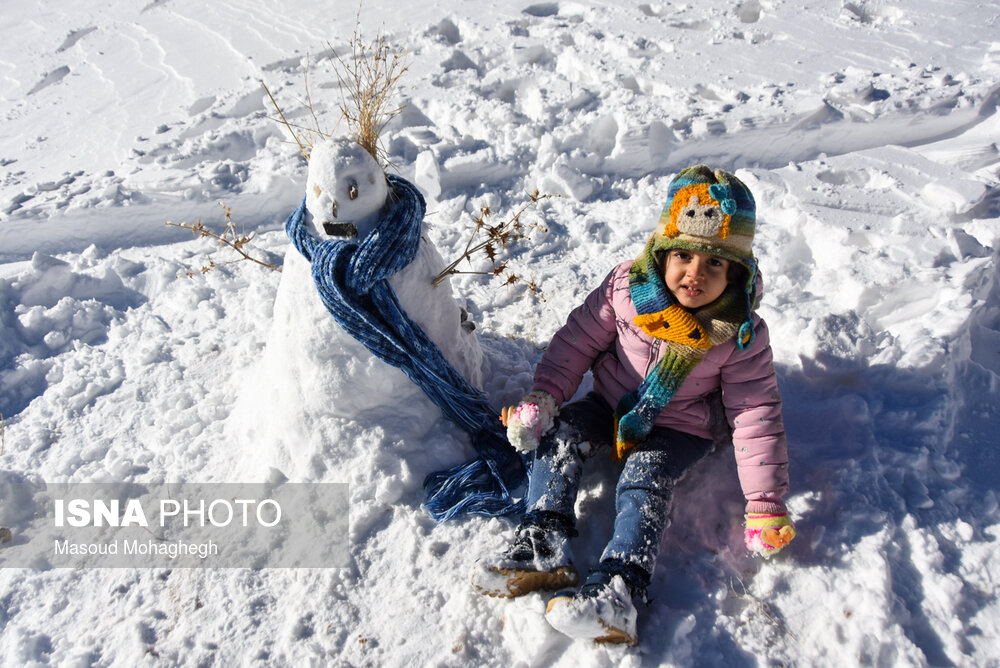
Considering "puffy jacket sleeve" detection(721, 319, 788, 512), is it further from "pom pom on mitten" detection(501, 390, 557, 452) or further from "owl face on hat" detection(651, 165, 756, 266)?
"pom pom on mitten" detection(501, 390, 557, 452)

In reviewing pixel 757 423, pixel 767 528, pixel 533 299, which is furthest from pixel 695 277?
pixel 533 299

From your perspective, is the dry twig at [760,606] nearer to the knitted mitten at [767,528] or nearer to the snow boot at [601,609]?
the knitted mitten at [767,528]

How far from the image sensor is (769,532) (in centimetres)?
178

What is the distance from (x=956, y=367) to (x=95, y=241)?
4.22 meters

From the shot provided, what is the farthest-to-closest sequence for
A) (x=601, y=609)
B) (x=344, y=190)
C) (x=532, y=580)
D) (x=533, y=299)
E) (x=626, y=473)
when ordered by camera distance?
(x=533, y=299)
(x=626, y=473)
(x=344, y=190)
(x=532, y=580)
(x=601, y=609)

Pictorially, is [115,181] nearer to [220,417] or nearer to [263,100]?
[263,100]

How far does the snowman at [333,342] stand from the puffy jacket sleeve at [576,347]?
307 millimetres

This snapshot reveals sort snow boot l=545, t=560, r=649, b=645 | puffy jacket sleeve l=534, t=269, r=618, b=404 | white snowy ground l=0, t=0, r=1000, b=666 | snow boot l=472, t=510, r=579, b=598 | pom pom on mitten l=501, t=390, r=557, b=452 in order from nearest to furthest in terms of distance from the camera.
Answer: snow boot l=545, t=560, r=649, b=645 < snow boot l=472, t=510, r=579, b=598 < white snowy ground l=0, t=0, r=1000, b=666 < pom pom on mitten l=501, t=390, r=557, b=452 < puffy jacket sleeve l=534, t=269, r=618, b=404

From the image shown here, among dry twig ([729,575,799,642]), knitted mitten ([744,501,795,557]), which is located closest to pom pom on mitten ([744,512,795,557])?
knitted mitten ([744,501,795,557])

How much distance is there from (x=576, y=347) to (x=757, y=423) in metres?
0.59

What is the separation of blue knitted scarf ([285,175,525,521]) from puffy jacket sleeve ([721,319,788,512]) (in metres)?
0.66

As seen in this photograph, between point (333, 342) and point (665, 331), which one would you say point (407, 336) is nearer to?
point (333, 342)

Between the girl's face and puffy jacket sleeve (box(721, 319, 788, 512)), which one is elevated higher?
the girl's face

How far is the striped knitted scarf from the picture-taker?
185 cm
